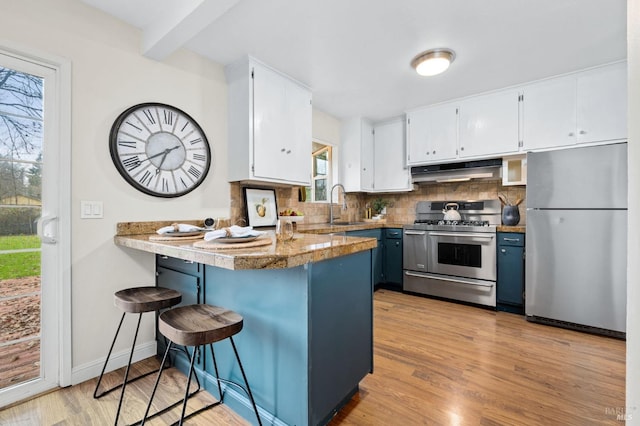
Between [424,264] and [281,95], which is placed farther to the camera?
[424,264]

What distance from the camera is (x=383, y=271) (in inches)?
155

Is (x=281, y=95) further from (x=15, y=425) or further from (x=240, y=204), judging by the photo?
(x=15, y=425)

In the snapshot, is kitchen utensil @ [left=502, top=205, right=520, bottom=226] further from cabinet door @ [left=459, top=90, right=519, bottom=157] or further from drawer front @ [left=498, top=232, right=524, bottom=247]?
cabinet door @ [left=459, top=90, right=519, bottom=157]

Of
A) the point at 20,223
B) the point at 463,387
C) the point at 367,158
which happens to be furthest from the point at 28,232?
the point at 367,158

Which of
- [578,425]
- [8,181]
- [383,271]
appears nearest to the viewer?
[578,425]

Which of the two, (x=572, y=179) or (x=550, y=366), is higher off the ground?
(x=572, y=179)

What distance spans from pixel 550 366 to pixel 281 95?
304 cm

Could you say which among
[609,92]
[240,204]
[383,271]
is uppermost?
[609,92]

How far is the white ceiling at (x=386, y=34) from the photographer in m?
1.85

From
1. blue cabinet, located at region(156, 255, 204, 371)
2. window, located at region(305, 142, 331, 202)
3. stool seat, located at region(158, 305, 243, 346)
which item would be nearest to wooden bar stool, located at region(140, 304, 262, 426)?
stool seat, located at region(158, 305, 243, 346)

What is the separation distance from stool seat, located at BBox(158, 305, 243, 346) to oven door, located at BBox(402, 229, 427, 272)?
278 cm

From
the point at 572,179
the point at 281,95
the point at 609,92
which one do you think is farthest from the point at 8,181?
the point at 609,92

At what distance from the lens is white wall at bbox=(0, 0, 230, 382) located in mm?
1733

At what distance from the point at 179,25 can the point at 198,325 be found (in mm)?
1778
